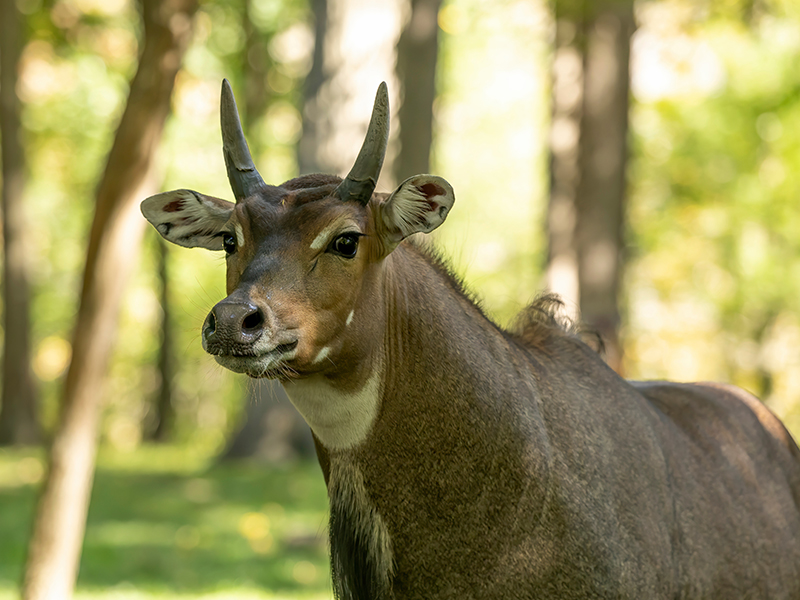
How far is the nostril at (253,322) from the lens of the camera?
10.8ft

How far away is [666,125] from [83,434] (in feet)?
73.9

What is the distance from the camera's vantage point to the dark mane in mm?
4281

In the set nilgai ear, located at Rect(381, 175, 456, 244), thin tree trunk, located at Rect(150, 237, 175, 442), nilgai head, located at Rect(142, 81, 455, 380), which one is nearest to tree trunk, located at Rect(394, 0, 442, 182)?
nilgai head, located at Rect(142, 81, 455, 380)

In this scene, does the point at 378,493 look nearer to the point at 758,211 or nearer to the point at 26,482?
the point at 26,482

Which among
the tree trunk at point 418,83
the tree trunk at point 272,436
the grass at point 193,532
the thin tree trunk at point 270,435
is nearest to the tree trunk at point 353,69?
the tree trunk at point 418,83

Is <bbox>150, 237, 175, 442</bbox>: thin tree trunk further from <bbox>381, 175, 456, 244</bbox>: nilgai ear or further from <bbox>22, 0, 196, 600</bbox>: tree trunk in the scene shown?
<bbox>381, 175, 456, 244</bbox>: nilgai ear

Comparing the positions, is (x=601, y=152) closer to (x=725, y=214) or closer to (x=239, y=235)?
(x=239, y=235)

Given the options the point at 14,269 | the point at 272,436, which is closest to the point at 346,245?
the point at 272,436

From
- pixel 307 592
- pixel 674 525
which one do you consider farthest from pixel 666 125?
pixel 674 525

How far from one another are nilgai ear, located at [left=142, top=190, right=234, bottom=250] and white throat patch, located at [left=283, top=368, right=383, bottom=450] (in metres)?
0.82

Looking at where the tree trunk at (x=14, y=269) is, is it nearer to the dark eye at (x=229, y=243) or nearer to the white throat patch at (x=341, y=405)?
the dark eye at (x=229, y=243)

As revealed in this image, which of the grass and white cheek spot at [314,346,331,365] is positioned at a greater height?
white cheek spot at [314,346,331,365]

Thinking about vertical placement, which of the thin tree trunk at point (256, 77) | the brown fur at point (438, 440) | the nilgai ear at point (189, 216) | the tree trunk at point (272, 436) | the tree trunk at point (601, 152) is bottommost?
the tree trunk at point (272, 436)

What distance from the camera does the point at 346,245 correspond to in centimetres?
365
